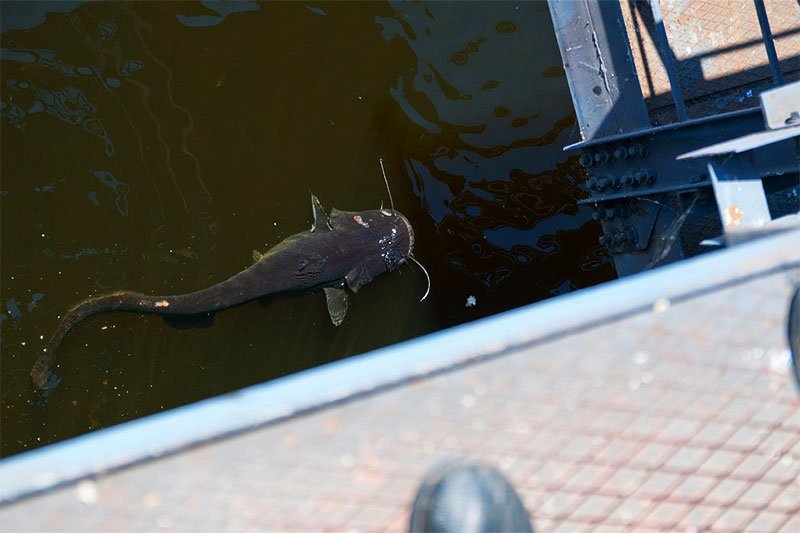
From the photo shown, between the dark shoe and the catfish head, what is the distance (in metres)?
4.10

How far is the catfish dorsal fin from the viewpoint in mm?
6414

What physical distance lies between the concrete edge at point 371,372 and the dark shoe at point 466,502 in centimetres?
37

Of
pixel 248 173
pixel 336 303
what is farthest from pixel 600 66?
pixel 248 173

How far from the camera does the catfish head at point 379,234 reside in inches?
255

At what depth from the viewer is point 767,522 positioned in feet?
9.16

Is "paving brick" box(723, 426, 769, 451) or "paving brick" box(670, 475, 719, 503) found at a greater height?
"paving brick" box(723, 426, 769, 451)

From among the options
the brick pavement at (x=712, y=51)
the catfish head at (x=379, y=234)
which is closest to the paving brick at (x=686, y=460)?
the brick pavement at (x=712, y=51)

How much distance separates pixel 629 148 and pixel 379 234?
2.46 m

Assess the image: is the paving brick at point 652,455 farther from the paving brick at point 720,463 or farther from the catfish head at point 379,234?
the catfish head at point 379,234

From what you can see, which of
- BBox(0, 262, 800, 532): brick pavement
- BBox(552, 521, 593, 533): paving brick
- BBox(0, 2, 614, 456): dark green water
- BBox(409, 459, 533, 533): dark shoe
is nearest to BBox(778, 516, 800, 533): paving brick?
BBox(0, 262, 800, 532): brick pavement

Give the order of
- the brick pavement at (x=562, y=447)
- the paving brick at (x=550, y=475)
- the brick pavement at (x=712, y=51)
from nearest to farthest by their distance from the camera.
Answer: the brick pavement at (x=562, y=447) < the paving brick at (x=550, y=475) < the brick pavement at (x=712, y=51)

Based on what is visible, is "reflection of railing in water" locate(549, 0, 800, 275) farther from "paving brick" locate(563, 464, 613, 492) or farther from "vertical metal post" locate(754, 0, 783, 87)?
"paving brick" locate(563, 464, 613, 492)

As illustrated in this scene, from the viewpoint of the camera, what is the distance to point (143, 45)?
6.19 metres

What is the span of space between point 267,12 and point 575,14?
288 centimetres
